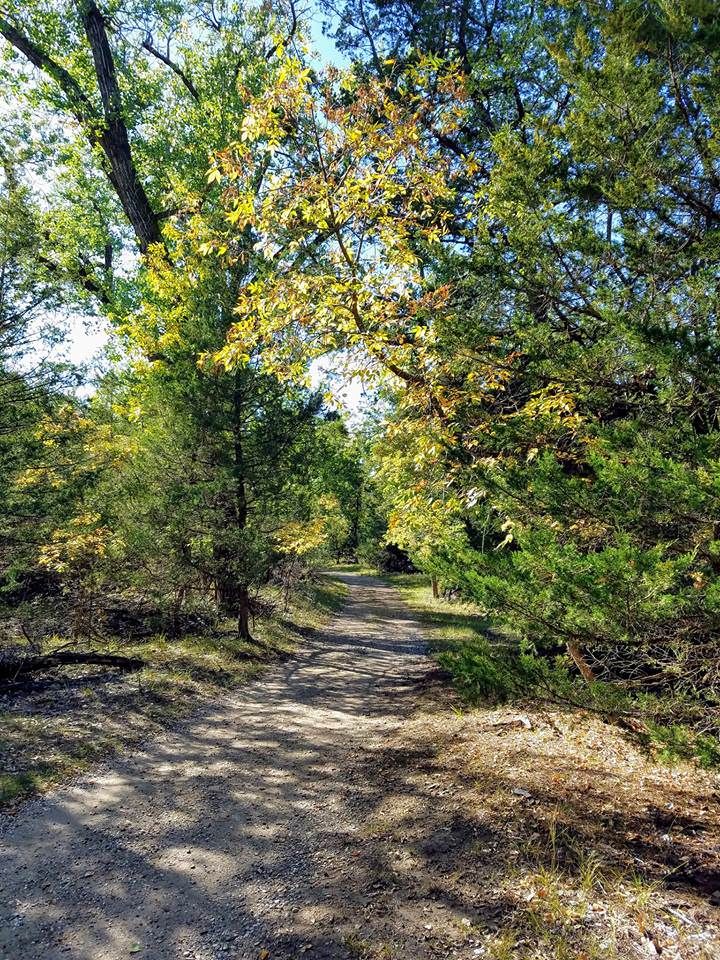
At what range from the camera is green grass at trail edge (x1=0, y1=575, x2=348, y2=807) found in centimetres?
541

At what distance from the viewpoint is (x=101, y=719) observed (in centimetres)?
673

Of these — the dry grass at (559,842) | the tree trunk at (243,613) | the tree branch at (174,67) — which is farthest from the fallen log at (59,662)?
the tree branch at (174,67)

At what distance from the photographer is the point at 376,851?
407 cm

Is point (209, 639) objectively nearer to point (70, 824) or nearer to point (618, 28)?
point (70, 824)

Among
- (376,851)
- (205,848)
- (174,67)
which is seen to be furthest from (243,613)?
(174,67)

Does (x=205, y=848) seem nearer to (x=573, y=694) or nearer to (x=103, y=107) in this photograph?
(x=573, y=694)

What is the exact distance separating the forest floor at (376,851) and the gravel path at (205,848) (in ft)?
0.05

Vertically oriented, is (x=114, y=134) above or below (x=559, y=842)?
above

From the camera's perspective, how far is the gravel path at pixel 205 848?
3219mm

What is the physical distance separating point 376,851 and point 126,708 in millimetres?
4695

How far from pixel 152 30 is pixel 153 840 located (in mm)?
17443

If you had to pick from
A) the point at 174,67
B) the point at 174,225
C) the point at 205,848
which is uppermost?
the point at 174,67

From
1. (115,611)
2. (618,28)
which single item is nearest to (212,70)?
(618,28)

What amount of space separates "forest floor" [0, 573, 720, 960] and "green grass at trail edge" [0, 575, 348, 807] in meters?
0.40
